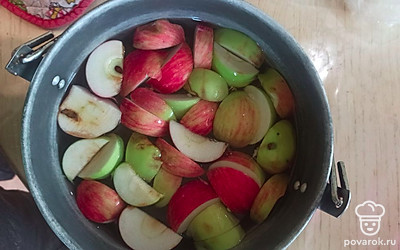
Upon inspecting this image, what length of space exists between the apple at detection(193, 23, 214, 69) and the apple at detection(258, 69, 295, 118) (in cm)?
7

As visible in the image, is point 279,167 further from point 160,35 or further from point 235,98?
point 160,35

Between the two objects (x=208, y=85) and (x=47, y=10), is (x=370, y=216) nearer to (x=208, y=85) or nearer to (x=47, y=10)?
(x=208, y=85)

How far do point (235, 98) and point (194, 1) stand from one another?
0.13 m

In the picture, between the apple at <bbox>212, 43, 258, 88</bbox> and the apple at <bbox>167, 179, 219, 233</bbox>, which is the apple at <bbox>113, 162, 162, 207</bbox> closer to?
the apple at <bbox>167, 179, 219, 233</bbox>

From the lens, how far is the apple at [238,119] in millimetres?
740

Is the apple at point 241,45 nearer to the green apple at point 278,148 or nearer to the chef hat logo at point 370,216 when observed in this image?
the green apple at point 278,148

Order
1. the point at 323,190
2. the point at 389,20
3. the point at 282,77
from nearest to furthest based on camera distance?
the point at 323,190 → the point at 282,77 → the point at 389,20

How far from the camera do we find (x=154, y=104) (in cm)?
74

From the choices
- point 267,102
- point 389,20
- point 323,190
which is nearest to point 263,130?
point 267,102

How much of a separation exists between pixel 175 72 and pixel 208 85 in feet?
0.14

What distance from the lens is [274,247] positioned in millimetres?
643

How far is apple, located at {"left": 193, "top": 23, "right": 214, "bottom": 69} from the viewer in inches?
29.6

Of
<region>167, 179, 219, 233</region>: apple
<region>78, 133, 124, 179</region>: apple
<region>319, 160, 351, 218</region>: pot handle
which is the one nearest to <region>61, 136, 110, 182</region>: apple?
A: <region>78, 133, 124, 179</region>: apple

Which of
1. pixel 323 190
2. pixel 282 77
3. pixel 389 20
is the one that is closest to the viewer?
pixel 323 190
